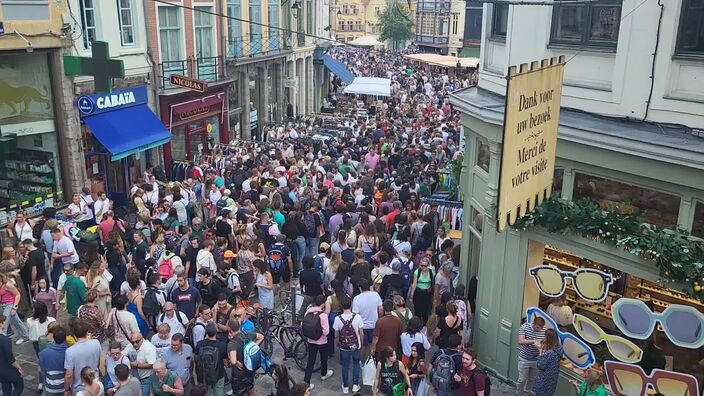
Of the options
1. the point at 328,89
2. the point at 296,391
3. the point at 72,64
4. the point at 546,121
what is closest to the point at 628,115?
the point at 546,121

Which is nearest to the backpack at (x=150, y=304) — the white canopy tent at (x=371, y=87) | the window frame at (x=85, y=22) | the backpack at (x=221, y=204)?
the backpack at (x=221, y=204)

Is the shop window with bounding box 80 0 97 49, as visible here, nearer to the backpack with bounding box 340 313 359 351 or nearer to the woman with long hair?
the backpack with bounding box 340 313 359 351

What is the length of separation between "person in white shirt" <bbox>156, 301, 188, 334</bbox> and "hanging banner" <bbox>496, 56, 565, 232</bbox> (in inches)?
175

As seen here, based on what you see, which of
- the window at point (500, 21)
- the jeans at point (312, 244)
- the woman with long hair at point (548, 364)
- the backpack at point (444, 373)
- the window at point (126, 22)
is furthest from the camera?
the window at point (126, 22)

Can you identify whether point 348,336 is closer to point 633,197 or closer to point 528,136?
point 528,136

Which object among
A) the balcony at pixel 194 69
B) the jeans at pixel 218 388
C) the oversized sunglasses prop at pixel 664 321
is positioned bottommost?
the jeans at pixel 218 388

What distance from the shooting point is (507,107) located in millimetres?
6191

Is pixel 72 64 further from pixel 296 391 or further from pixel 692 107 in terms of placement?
pixel 692 107

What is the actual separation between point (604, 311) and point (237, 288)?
211 inches

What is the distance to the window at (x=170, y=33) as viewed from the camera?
20.0 meters

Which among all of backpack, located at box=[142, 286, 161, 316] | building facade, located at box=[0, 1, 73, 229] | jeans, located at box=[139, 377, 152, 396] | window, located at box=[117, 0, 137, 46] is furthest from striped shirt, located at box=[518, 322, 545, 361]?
window, located at box=[117, 0, 137, 46]

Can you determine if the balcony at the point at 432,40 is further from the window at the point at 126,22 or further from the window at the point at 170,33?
the window at the point at 126,22

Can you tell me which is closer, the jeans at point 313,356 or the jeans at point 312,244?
the jeans at point 313,356

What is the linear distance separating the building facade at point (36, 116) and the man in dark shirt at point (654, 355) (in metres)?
13.1
